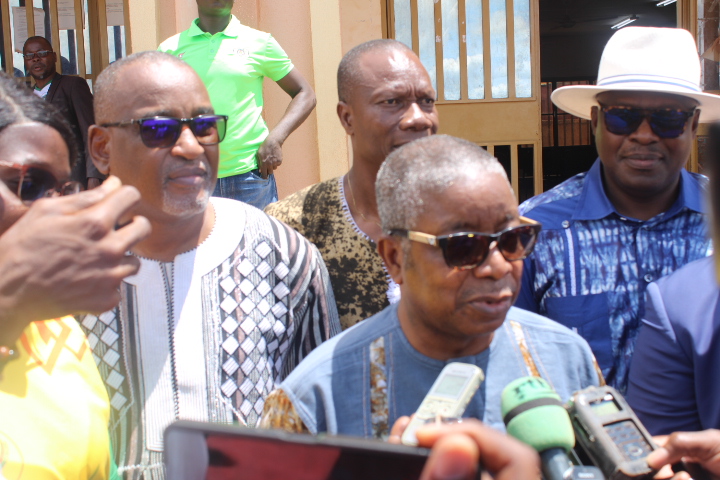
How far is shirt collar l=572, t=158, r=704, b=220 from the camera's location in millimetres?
2756

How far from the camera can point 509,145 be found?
6.58m

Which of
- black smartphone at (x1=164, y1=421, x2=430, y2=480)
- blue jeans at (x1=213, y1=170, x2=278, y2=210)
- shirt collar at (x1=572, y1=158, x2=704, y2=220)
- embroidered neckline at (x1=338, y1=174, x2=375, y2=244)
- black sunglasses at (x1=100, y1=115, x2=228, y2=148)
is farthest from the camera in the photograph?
blue jeans at (x1=213, y1=170, x2=278, y2=210)

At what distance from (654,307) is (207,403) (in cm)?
131

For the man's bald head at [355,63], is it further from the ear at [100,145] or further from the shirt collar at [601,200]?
the ear at [100,145]

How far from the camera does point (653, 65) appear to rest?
2.84 m

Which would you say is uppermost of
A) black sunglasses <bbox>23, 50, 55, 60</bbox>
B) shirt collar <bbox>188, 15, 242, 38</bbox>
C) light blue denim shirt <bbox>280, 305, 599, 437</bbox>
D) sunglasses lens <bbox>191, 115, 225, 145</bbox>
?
black sunglasses <bbox>23, 50, 55, 60</bbox>

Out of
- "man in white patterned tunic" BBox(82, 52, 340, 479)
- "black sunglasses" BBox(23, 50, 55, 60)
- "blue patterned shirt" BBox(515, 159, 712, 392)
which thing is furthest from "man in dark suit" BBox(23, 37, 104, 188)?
"blue patterned shirt" BBox(515, 159, 712, 392)

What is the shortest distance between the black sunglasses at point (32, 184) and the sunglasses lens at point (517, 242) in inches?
41.6

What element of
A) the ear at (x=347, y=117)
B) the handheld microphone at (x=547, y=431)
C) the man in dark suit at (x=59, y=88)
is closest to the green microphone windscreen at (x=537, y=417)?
the handheld microphone at (x=547, y=431)

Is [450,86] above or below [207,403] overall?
above

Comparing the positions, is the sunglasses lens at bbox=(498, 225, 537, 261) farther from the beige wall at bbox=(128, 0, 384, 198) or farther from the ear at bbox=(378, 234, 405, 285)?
the beige wall at bbox=(128, 0, 384, 198)

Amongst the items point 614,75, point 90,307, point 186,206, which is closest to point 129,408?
point 186,206

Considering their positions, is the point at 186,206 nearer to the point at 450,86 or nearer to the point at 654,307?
the point at 654,307

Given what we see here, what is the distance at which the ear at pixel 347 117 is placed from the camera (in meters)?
3.15
